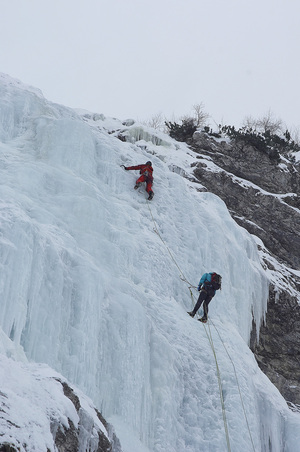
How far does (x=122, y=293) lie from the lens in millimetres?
7469

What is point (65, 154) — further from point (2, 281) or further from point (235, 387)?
point (235, 387)

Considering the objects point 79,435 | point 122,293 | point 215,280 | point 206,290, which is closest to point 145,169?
point 215,280

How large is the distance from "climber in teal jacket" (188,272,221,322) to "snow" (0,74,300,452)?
294mm

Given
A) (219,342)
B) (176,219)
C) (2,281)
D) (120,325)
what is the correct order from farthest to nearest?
(176,219) < (219,342) < (120,325) < (2,281)

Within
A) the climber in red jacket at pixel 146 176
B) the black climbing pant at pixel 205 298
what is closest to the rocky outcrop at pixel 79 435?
the black climbing pant at pixel 205 298

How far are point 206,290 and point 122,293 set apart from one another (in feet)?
6.87

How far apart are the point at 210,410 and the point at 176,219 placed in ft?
14.8

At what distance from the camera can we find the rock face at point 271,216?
1312cm

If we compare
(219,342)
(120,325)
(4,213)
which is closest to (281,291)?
(219,342)

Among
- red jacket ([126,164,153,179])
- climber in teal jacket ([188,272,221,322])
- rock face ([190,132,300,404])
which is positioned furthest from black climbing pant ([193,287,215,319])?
rock face ([190,132,300,404])

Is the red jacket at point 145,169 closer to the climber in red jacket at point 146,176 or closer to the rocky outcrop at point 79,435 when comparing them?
the climber in red jacket at point 146,176

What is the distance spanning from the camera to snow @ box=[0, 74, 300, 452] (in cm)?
608

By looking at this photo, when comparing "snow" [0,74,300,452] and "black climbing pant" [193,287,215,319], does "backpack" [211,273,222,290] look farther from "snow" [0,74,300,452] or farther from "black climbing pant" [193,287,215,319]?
"snow" [0,74,300,452]

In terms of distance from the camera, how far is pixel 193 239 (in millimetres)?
10508
